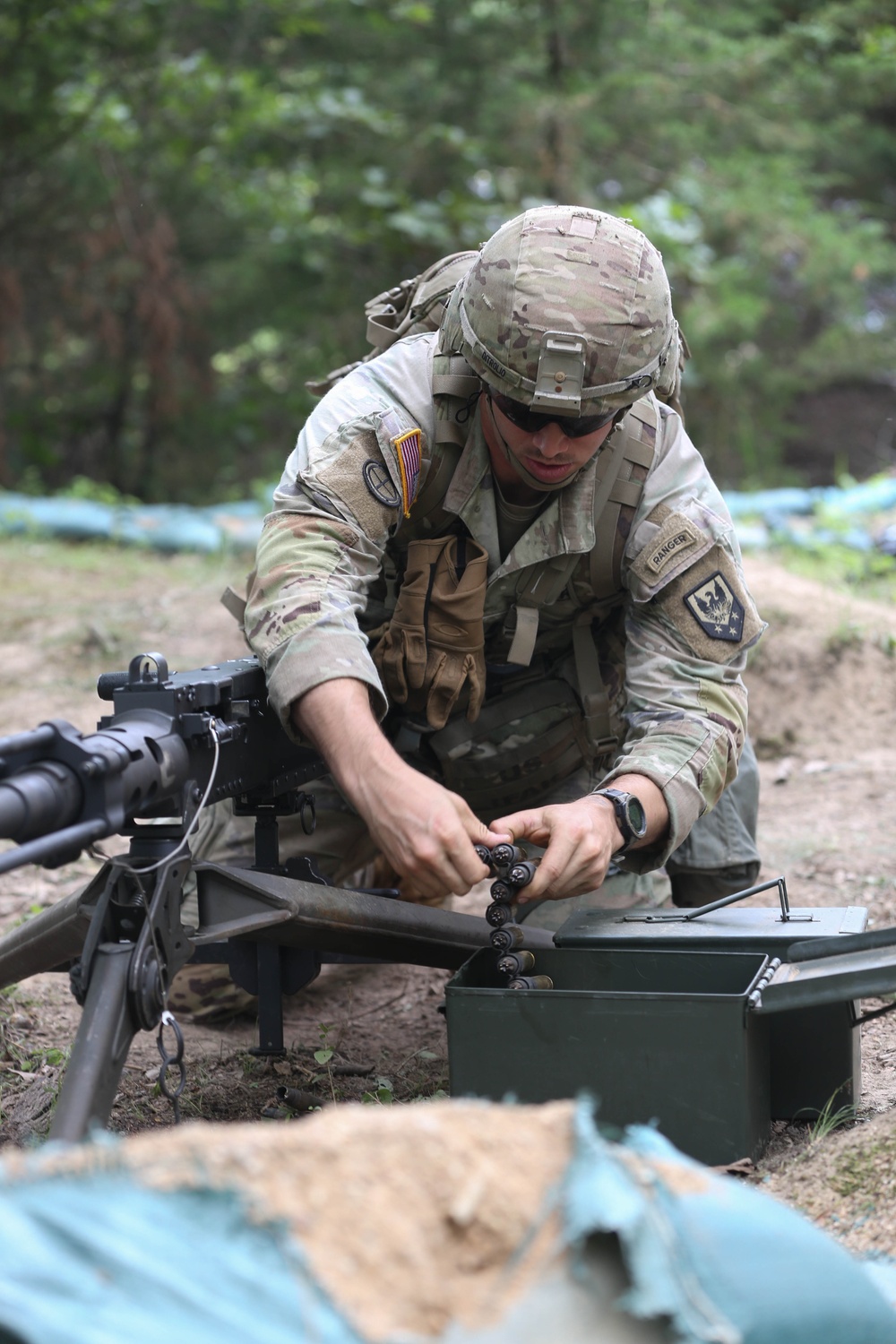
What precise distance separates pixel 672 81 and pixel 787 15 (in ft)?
9.31

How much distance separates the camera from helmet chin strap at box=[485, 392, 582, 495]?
3.00 meters

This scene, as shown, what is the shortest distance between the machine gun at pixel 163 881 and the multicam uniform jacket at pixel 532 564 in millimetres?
221

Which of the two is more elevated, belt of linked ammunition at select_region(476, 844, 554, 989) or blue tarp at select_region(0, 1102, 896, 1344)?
blue tarp at select_region(0, 1102, 896, 1344)

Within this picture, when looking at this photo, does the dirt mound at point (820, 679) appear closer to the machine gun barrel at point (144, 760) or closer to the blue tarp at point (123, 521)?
the machine gun barrel at point (144, 760)

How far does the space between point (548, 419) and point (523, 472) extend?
211 mm

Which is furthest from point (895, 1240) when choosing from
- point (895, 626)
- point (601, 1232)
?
point (895, 626)

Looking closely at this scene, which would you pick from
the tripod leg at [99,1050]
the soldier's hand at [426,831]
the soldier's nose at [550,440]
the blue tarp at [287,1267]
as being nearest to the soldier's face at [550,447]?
the soldier's nose at [550,440]

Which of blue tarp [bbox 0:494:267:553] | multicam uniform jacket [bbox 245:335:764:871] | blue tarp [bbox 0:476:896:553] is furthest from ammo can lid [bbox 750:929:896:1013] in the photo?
blue tarp [bbox 0:494:267:553]

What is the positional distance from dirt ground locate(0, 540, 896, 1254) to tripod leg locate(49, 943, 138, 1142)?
714 millimetres

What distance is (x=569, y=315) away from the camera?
272 centimetres

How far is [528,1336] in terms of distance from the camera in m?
1.27

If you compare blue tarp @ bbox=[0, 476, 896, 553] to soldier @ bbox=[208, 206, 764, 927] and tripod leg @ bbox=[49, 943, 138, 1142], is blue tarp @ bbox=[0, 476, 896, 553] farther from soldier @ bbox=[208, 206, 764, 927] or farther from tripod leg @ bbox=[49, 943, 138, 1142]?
tripod leg @ bbox=[49, 943, 138, 1142]

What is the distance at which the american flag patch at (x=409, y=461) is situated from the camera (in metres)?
2.96

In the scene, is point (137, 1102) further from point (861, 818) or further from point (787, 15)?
point (787, 15)
